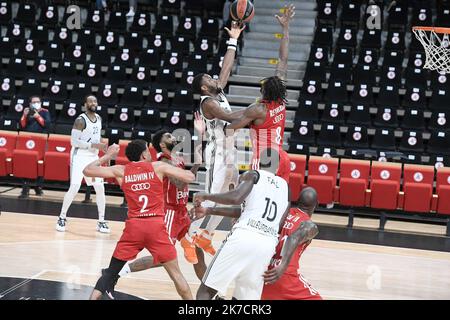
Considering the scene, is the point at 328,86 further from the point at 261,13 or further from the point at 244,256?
the point at 244,256

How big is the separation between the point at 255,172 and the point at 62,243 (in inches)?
184

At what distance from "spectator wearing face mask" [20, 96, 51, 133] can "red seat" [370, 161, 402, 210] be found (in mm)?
5454

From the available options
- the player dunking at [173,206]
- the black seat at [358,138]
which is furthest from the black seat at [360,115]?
the player dunking at [173,206]

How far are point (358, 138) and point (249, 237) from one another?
9047 mm

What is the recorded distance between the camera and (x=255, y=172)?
5523 millimetres

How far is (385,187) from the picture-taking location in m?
12.4

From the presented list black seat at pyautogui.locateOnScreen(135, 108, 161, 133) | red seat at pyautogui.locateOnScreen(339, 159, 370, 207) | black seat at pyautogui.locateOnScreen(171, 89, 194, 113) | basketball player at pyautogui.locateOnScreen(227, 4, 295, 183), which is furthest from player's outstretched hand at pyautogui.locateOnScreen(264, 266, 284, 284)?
black seat at pyautogui.locateOnScreen(171, 89, 194, 113)

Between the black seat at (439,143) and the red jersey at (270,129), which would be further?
the black seat at (439,143)

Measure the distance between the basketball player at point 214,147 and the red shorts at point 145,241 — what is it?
0.97 m

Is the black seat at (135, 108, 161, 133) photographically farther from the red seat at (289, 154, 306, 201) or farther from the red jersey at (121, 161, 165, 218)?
the red jersey at (121, 161, 165, 218)

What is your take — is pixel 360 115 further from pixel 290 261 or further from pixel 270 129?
pixel 290 261

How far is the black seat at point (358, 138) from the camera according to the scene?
1409 centimetres

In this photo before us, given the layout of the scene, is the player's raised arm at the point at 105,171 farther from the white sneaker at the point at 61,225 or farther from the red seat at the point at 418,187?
the red seat at the point at 418,187
